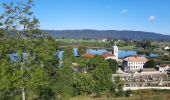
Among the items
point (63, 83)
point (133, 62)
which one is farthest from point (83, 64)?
point (63, 83)

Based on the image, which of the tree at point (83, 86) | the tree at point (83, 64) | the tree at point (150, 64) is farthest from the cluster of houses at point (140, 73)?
the tree at point (83, 86)

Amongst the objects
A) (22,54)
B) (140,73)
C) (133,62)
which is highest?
(22,54)

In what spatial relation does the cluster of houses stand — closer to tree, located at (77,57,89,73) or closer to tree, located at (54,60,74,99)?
tree, located at (77,57,89,73)

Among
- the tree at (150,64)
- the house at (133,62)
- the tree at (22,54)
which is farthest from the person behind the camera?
the house at (133,62)

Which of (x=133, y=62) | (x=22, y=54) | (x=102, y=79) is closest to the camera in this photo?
(x=22, y=54)

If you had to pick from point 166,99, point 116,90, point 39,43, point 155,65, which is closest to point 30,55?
point 39,43

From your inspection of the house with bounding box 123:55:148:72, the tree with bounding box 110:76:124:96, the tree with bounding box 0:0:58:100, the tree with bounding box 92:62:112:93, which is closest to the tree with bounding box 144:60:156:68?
the house with bounding box 123:55:148:72

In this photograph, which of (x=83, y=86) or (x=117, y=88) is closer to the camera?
(x=117, y=88)

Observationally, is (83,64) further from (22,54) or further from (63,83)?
(22,54)

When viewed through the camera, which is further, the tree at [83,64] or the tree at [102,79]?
the tree at [83,64]

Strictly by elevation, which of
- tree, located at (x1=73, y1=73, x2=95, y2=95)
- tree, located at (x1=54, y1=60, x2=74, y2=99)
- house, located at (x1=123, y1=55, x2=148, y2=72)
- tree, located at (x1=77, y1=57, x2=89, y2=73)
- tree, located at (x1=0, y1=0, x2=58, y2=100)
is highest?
tree, located at (x1=0, y1=0, x2=58, y2=100)

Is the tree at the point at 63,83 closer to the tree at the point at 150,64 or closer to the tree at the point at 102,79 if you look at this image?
the tree at the point at 102,79
